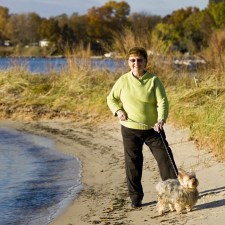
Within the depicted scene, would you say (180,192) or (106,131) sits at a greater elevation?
(180,192)

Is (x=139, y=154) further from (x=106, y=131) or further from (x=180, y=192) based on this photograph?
(x=106, y=131)

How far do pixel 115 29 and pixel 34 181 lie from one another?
64.9ft

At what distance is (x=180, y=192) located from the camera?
19.1 feet

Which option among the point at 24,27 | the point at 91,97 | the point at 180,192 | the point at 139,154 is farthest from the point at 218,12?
the point at 180,192

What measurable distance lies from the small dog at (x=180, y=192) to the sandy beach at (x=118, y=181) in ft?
0.39

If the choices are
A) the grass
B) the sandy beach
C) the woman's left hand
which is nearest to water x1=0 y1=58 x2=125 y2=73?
the grass

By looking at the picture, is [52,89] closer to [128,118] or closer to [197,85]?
[197,85]

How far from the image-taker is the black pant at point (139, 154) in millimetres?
6188

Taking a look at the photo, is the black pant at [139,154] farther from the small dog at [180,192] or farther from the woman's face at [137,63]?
the woman's face at [137,63]

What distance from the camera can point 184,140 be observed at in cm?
1012

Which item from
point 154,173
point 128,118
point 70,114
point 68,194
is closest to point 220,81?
point 70,114

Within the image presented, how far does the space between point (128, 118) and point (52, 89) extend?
1161cm

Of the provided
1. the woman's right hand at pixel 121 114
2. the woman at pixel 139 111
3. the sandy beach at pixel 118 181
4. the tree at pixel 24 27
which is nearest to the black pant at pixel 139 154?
the woman at pixel 139 111

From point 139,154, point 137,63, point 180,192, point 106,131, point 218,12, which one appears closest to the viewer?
point 180,192
